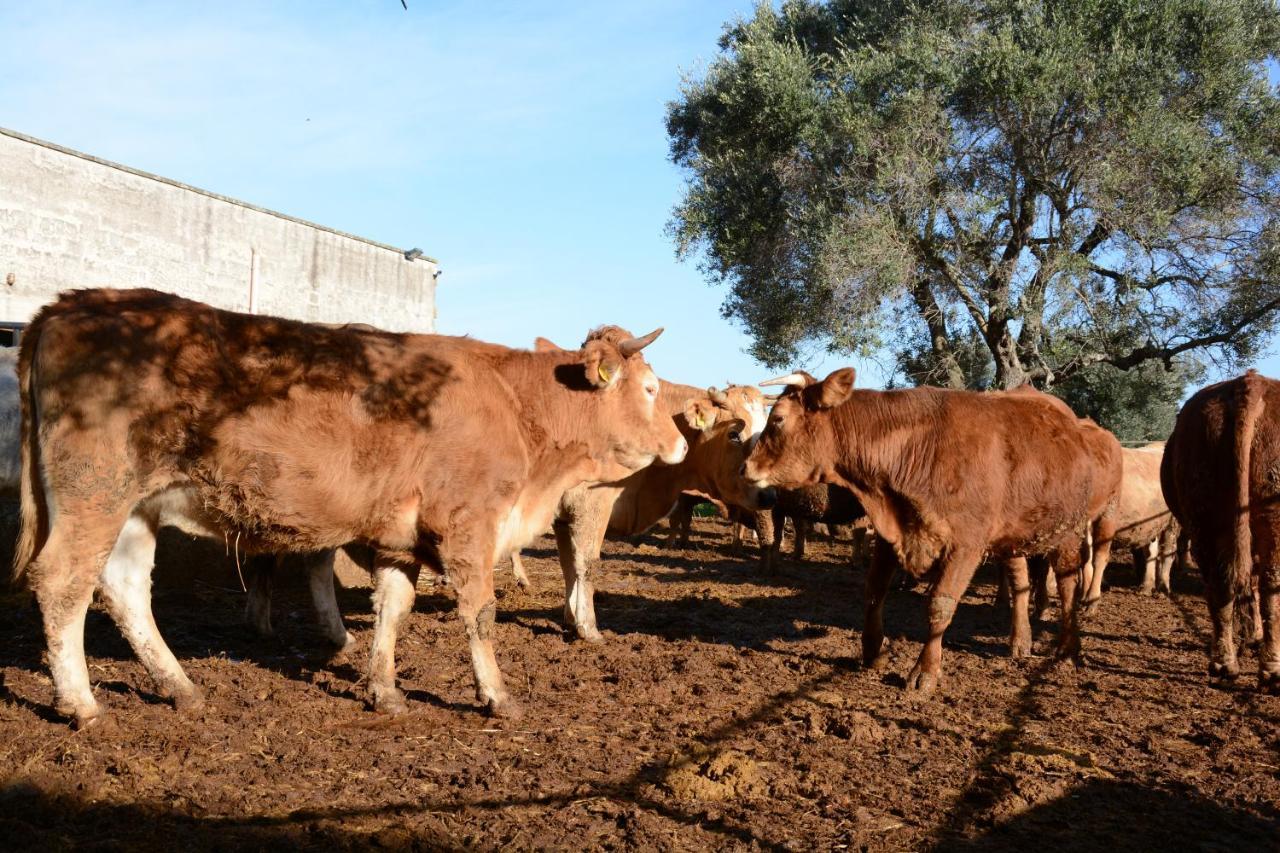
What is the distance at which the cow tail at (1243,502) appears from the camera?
708cm

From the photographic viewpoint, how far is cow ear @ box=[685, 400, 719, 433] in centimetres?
982

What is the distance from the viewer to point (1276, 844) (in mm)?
4457

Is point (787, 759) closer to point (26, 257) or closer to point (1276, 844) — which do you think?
point (1276, 844)

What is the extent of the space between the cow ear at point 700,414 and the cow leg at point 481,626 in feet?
13.4

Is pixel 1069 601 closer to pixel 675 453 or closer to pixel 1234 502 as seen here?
pixel 1234 502

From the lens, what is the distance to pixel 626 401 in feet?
23.4

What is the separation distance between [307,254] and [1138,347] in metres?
19.9

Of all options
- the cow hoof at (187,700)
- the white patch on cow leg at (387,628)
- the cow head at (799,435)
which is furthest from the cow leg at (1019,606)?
the cow hoof at (187,700)

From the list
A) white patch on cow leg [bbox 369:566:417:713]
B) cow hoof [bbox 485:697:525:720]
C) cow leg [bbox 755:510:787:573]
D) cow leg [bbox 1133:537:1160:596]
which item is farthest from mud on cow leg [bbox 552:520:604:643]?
cow leg [bbox 1133:537:1160:596]

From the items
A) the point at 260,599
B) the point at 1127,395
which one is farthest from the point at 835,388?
the point at 1127,395

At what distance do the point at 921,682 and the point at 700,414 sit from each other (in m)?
3.72

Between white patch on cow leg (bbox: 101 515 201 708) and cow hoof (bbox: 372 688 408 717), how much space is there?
0.96m

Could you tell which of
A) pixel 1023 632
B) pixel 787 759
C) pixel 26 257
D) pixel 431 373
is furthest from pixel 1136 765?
pixel 26 257

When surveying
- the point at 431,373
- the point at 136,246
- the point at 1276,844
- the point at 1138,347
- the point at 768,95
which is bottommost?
the point at 1276,844
